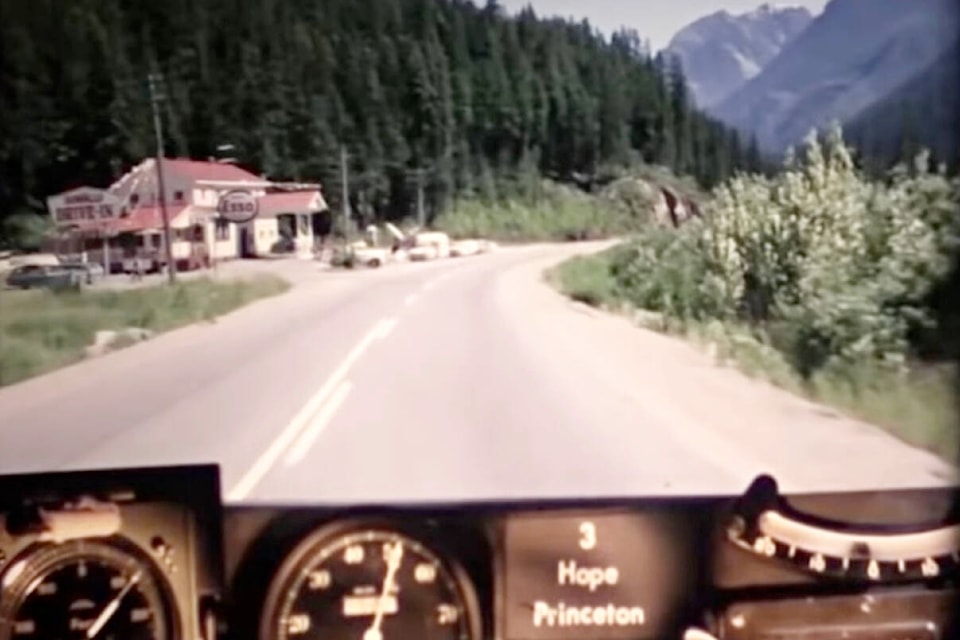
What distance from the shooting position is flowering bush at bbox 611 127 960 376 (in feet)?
6.23

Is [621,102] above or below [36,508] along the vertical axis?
above

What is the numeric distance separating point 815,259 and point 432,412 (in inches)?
25.0

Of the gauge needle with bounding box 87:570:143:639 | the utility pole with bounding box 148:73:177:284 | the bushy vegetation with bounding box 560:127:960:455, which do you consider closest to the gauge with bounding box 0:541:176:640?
the gauge needle with bounding box 87:570:143:639

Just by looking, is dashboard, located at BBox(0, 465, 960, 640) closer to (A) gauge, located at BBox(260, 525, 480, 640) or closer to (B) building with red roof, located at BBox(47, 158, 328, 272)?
(A) gauge, located at BBox(260, 525, 480, 640)

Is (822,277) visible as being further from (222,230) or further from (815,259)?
(222,230)

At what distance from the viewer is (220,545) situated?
1.75m

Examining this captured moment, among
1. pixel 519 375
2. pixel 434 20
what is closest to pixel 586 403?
pixel 519 375

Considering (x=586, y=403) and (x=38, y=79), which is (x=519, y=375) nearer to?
(x=586, y=403)

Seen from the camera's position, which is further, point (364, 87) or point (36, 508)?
point (364, 87)

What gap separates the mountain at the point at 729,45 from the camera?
1.95m

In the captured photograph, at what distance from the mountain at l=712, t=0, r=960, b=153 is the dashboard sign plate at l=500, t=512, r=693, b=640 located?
2.14ft

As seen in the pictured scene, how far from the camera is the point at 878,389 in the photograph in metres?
1.88

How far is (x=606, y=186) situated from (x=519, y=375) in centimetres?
35

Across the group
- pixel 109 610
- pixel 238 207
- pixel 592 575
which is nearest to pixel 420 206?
pixel 238 207
